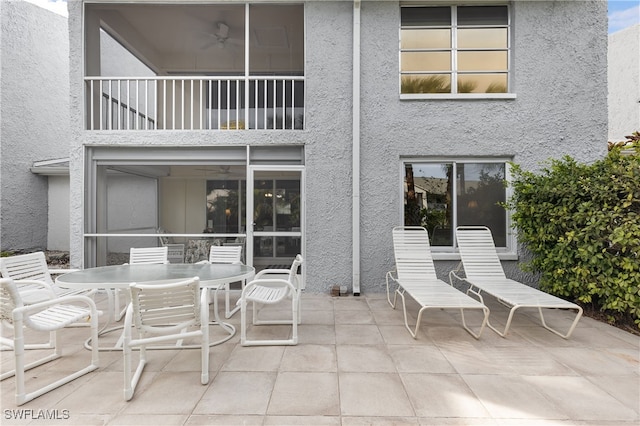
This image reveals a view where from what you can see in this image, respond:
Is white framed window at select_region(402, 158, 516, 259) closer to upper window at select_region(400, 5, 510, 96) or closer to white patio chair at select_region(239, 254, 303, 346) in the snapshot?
upper window at select_region(400, 5, 510, 96)

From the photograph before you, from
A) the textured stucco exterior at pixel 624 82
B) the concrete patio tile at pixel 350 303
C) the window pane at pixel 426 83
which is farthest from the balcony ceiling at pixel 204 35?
the textured stucco exterior at pixel 624 82

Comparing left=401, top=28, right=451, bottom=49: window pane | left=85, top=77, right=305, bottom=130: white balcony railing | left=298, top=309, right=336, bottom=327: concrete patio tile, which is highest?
left=401, top=28, right=451, bottom=49: window pane

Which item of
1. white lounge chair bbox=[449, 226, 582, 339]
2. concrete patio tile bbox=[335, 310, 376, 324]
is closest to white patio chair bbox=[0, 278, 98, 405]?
concrete patio tile bbox=[335, 310, 376, 324]

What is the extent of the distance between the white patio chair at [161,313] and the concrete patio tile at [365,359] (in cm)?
134

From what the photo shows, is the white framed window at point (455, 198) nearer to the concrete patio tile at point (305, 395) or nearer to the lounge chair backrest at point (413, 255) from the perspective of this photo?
the lounge chair backrest at point (413, 255)

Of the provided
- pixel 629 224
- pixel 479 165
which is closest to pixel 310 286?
pixel 479 165

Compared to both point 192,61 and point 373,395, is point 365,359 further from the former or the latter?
point 192,61

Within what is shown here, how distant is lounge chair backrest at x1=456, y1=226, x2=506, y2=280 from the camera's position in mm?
5129

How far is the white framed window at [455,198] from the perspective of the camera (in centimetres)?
596

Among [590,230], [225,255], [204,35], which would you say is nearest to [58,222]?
[204,35]

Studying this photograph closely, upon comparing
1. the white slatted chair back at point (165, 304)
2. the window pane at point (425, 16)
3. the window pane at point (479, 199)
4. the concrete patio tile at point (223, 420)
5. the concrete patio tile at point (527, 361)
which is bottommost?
the concrete patio tile at point (527, 361)

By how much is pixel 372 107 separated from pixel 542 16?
3.56 m

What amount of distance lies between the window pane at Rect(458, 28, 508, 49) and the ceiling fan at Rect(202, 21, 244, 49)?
17.1ft

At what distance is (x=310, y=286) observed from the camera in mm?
5965
